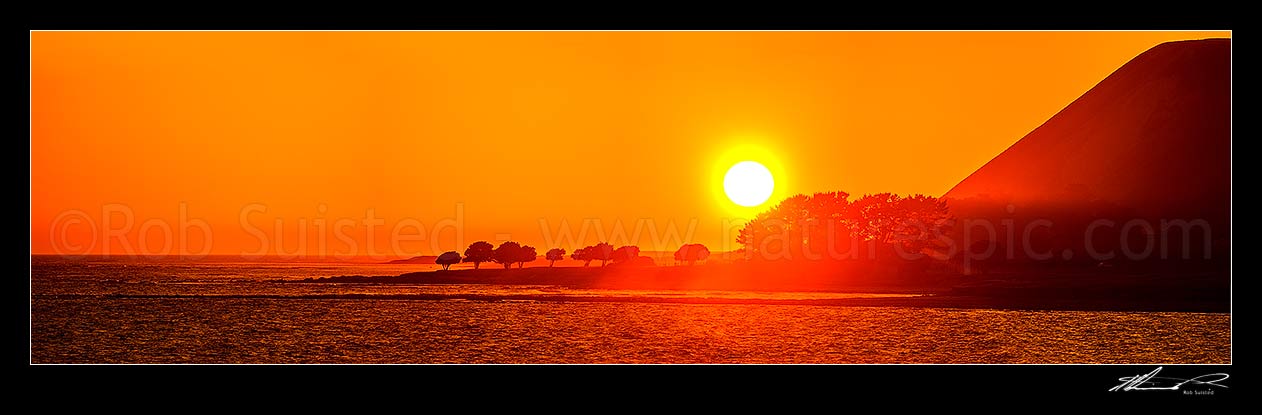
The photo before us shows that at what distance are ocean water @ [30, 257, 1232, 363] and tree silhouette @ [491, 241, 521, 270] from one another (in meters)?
84.0

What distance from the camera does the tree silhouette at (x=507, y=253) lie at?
191250mm

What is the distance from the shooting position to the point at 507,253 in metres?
191

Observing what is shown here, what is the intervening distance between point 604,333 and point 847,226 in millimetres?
64006

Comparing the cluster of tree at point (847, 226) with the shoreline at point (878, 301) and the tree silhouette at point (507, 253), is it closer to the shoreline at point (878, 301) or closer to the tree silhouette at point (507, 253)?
the shoreline at point (878, 301)

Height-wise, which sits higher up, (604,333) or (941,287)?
(941,287)

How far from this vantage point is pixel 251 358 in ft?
211

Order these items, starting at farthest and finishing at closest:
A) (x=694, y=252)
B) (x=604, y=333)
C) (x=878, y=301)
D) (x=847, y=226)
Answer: (x=694, y=252)
(x=847, y=226)
(x=878, y=301)
(x=604, y=333)

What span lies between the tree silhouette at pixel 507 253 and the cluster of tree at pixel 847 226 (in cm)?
6885
